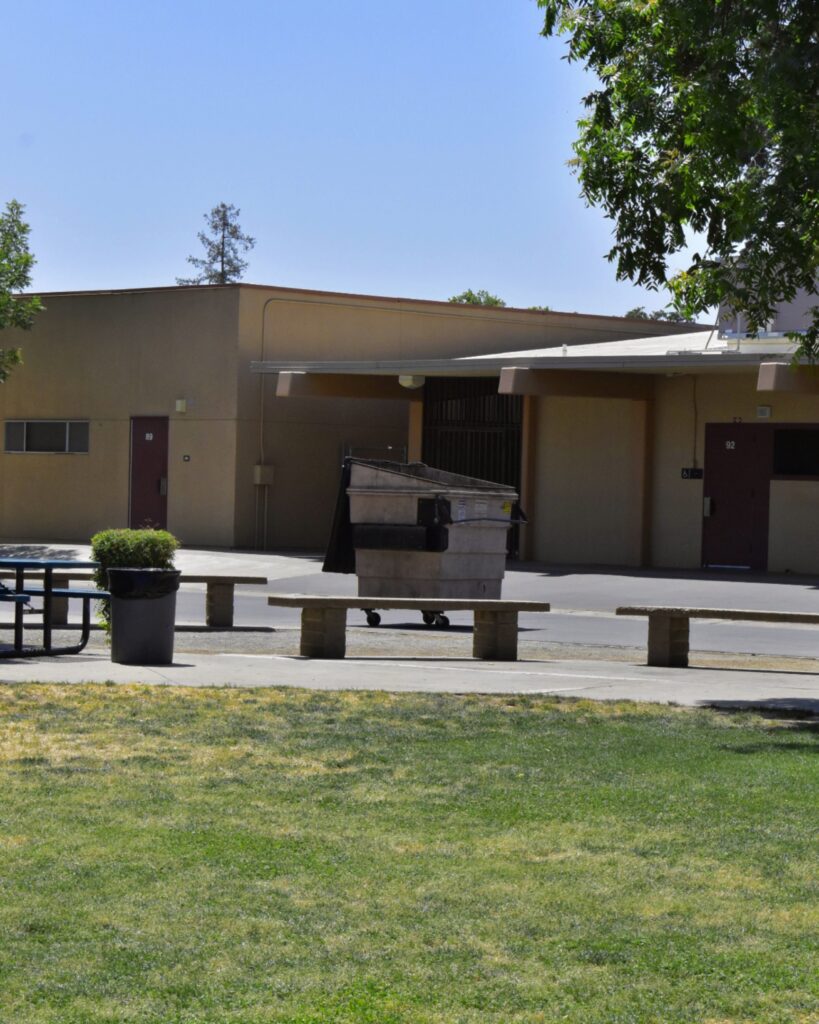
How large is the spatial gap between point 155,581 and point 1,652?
1468 mm

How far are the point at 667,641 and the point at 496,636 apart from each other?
162 centimetres

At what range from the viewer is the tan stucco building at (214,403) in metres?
34.0

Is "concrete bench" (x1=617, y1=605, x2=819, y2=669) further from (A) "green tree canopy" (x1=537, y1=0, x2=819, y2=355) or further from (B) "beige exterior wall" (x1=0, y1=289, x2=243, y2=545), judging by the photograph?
(B) "beige exterior wall" (x1=0, y1=289, x2=243, y2=545)

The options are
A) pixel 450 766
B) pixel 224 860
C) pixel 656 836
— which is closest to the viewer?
pixel 224 860

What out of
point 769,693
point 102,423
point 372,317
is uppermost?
point 372,317

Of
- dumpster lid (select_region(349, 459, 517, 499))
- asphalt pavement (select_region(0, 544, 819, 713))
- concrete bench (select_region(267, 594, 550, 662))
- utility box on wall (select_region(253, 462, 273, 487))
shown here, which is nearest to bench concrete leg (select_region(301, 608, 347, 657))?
concrete bench (select_region(267, 594, 550, 662))

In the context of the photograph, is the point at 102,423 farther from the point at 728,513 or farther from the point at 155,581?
the point at 155,581

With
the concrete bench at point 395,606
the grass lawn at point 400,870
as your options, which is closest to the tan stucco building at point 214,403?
the concrete bench at point 395,606

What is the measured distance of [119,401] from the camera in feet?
118

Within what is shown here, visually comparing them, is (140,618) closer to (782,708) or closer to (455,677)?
(455,677)

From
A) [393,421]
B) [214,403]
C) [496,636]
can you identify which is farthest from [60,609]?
[393,421]

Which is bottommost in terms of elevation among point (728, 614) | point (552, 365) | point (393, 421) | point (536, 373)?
point (728, 614)

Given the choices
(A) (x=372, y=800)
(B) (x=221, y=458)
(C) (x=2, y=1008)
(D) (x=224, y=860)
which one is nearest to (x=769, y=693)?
(A) (x=372, y=800)

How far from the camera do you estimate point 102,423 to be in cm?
3631
